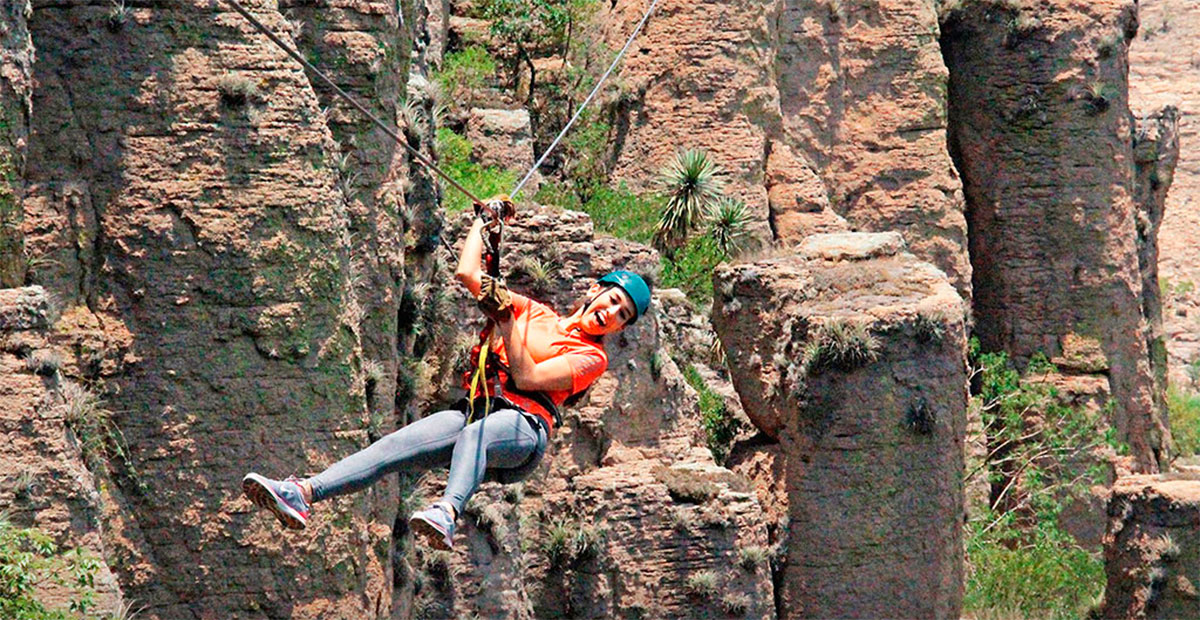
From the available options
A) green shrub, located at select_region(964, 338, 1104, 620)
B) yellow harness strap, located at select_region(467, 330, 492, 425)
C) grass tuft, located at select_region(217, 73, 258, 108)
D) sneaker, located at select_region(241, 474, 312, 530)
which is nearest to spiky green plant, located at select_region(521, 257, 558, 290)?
grass tuft, located at select_region(217, 73, 258, 108)

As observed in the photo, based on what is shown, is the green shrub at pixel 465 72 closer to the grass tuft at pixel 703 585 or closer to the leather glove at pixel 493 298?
the grass tuft at pixel 703 585

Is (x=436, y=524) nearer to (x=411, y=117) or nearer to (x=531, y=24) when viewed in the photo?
(x=411, y=117)

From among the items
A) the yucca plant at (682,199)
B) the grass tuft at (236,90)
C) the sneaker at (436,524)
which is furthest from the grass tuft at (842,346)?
the sneaker at (436,524)

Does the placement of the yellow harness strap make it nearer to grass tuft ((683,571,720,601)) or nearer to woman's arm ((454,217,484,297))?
woman's arm ((454,217,484,297))

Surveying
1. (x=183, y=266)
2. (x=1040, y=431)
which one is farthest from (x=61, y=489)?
(x=1040, y=431)

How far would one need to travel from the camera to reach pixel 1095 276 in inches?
1742

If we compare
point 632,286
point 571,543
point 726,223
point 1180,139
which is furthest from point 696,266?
point 1180,139

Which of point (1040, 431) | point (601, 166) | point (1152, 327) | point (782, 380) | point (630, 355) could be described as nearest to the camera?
point (630, 355)

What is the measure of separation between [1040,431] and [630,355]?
15.4 m

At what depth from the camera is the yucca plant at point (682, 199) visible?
37.9 meters

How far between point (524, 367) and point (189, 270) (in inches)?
211

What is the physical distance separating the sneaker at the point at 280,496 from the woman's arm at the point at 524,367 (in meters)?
1.70

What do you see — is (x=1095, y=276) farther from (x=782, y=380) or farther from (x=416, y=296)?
(x=416, y=296)

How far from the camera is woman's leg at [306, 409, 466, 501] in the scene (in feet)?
53.8
